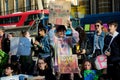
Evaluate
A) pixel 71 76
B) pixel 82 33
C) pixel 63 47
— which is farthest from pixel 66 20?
pixel 82 33

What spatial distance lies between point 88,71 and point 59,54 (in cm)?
71

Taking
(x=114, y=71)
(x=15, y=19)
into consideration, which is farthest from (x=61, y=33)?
(x=15, y=19)

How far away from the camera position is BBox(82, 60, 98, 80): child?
974 cm

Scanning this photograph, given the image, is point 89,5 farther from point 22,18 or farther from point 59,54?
point 59,54

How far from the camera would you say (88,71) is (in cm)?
974

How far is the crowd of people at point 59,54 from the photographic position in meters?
9.33

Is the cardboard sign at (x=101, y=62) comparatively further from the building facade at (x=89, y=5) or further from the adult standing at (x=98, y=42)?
the building facade at (x=89, y=5)

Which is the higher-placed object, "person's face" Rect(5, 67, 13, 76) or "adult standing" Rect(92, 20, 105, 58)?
"adult standing" Rect(92, 20, 105, 58)

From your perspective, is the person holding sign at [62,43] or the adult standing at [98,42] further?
the adult standing at [98,42]

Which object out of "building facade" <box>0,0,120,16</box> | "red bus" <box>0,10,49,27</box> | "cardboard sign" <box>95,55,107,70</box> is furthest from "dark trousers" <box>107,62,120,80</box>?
"building facade" <box>0,0,120,16</box>

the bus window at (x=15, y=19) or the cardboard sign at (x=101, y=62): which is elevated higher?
the cardboard sign at (x=101, y=62)

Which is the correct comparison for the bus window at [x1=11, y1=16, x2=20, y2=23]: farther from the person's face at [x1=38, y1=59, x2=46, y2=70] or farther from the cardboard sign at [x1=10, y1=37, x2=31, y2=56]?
the person's face at [x1=38, y1=59, x2=46, y2=70]

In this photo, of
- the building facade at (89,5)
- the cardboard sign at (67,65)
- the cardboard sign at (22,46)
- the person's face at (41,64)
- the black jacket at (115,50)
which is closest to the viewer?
the black jacket at (115,50)

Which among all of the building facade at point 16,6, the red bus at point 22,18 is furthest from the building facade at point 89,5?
the red bus at point 22,18
